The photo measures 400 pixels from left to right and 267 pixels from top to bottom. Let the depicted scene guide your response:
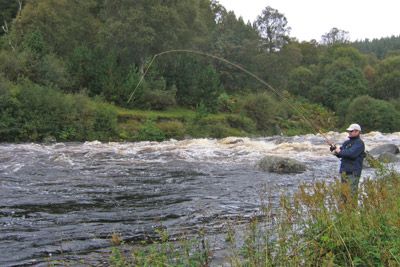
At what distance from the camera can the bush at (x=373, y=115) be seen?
5991cm

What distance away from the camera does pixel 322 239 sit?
5.13 meters

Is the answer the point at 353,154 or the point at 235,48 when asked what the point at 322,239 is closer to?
the point at 353,154

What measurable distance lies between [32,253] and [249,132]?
3986 centimetres

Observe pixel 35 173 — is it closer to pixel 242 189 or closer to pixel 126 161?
pixel 126 161

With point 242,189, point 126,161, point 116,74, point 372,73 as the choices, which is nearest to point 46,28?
point 116,74

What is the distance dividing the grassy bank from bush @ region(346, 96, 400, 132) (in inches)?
2280

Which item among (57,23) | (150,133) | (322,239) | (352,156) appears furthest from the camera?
(57,23)

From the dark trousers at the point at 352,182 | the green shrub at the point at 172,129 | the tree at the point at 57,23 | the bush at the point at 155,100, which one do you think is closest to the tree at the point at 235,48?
the bush at the point at 155,100

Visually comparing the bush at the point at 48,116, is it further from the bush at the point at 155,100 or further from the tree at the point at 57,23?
the tree at the point at 57,23

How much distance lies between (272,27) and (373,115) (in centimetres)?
2839

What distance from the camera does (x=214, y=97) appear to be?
50.1m

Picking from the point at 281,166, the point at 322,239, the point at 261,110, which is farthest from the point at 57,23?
the point at 322,239

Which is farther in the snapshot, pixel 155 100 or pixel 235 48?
pixel 235 48

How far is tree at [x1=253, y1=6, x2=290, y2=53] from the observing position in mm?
80688
